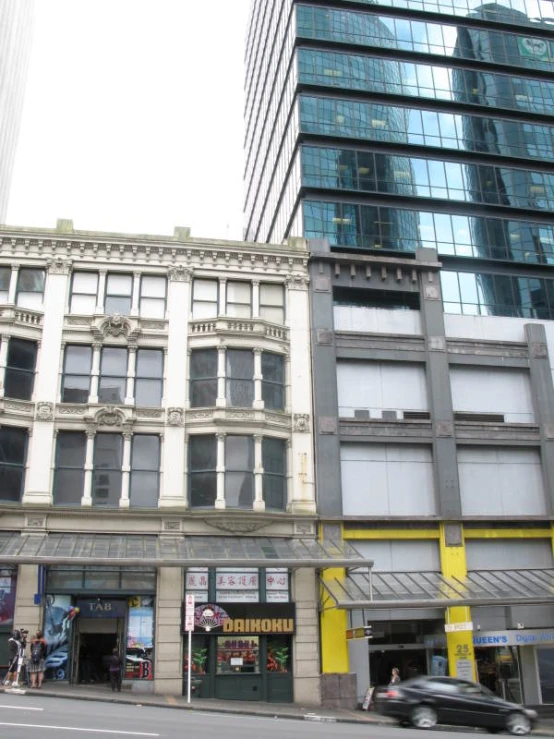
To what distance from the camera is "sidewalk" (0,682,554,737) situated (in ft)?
76.2

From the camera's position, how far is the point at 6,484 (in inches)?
1140

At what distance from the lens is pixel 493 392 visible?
3425cm

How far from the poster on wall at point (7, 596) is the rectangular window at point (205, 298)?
12.7 meters

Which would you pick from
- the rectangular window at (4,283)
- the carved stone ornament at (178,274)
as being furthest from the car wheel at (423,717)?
the rectangular window at (4,283)

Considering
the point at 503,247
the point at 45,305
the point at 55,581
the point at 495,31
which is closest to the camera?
the point at 55,581

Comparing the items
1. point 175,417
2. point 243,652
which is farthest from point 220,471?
point 243,652

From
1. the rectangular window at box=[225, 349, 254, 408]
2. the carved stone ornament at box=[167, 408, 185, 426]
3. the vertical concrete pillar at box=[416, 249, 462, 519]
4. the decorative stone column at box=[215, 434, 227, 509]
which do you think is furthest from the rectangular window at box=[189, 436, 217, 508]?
the vertical concrete pillar at box=[416, 249, 462, 519]

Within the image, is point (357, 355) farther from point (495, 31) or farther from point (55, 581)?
point (495, 31)

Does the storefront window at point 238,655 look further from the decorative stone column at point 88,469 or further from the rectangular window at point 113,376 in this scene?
the rectangular window at point 113,376

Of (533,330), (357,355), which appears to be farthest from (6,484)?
(533,330)

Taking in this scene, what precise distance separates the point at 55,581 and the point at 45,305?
445 inches

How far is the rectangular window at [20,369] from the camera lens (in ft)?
99.6

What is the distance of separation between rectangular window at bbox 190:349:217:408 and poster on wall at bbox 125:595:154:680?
7981 millimetres

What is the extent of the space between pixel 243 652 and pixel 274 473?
6.89m
